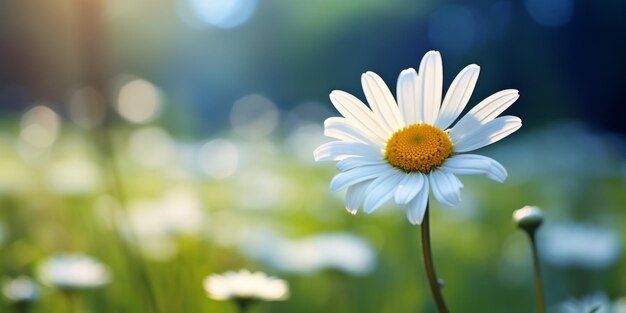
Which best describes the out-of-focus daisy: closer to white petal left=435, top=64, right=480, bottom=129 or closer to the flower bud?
white petal left=435, top=64, right=480, bottom=129

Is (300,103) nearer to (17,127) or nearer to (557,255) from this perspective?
(17,127)

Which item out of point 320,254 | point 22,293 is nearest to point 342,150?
point 22,293

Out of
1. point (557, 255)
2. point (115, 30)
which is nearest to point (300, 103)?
point (115, 30)

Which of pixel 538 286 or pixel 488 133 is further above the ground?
pixel 488 133

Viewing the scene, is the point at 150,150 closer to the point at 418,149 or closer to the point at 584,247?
the point at 584,247

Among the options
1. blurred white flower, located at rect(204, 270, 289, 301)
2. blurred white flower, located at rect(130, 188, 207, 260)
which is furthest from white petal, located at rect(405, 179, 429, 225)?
blurred white flower, located at rect(130, 188, 207, 260)

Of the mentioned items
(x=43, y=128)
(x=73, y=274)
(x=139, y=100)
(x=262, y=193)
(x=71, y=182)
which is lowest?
(x=73, y=274)

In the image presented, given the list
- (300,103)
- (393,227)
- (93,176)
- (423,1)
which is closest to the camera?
(393,227)
